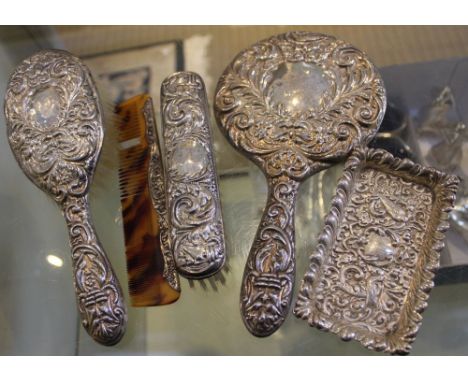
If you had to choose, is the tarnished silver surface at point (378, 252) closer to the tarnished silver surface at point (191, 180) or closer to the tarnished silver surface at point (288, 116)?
the tarnished silver surface at point (288, 116)

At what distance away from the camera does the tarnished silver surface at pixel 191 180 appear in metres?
1.09

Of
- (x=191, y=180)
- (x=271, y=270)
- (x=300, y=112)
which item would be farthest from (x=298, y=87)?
(x=271, y=270)

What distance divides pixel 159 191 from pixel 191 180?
15cm

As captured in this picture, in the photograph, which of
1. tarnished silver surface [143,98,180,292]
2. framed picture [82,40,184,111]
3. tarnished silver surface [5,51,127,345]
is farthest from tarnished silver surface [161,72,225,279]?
framed picture [82,40,184,111]

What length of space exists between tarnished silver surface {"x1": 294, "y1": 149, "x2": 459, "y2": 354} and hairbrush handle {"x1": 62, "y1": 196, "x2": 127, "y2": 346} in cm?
39

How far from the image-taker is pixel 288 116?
49.5 inches

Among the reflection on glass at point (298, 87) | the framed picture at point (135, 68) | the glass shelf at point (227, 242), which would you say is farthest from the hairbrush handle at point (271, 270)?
the framed picture at point (135, 68)

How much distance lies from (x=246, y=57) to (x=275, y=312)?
2.18 feet

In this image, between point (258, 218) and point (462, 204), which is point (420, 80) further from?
point (258, 218)

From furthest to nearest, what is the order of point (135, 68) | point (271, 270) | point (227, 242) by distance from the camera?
point (135, 68), point (227, 242), point (271, 270)

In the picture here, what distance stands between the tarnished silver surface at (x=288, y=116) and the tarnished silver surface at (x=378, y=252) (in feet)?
0.23

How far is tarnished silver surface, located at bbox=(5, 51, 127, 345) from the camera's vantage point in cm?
112

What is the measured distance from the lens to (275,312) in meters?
1.06

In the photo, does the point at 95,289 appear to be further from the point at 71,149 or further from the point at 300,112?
the point at 300,112
